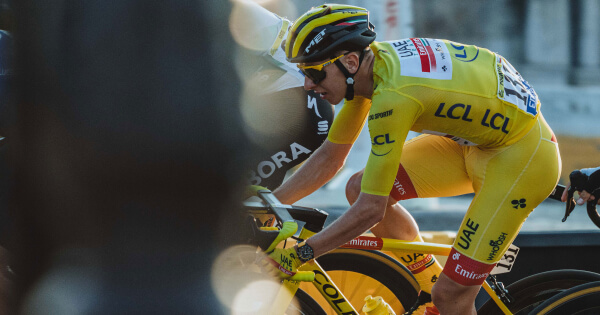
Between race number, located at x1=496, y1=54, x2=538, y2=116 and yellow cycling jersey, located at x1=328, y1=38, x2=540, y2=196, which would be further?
race number, located at x1=496, y1=54, x2=538, y2=116

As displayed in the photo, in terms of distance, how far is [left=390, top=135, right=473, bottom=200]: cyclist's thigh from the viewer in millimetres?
2791

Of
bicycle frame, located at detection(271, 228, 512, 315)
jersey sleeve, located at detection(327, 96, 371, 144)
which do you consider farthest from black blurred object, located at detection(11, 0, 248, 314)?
jersey sleeve, located at detection(327, 96, 371, 144)

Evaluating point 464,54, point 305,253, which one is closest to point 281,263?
point 305,253

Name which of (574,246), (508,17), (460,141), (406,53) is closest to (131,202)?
(406,53)

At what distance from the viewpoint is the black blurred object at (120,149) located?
938 mm

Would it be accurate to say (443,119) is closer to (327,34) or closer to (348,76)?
(348,76)

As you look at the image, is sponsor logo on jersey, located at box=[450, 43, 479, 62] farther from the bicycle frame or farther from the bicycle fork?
the bicycle fork

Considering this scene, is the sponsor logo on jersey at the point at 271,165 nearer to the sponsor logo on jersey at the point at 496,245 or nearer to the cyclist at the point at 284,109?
the cyclist at the point at 284,109

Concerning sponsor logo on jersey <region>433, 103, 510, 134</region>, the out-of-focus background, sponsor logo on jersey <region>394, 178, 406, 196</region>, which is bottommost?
the out-of-focus background

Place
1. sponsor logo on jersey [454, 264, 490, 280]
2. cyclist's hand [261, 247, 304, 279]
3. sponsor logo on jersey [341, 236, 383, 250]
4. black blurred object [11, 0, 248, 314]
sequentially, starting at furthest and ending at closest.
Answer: sponsor logo on jersey [341, 236, 383, 250], sponsor logo on jersey [454, 264, 490, 280], cyclist's hand [261, 247, 304, 279], black blurred object [11, 0, 248, 314]

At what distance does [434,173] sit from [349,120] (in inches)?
16.4

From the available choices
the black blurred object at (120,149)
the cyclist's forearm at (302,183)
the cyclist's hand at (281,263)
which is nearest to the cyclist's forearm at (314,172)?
the cyclist's forearm at (302,183)

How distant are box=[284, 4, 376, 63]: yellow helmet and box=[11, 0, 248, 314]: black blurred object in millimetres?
1324

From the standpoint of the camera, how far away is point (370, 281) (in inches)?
118
